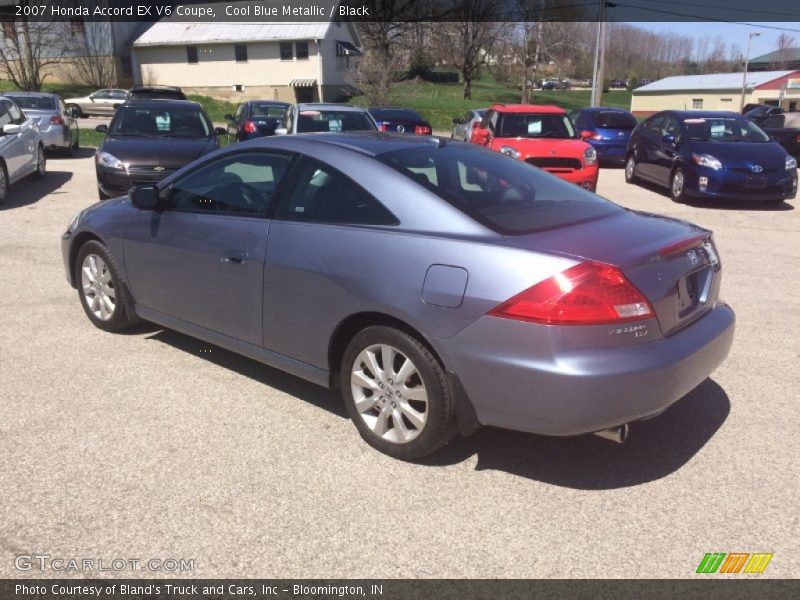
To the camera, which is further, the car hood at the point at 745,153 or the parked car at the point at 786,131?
the parked car at the point at 786,131

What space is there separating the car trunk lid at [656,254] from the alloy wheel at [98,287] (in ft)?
10.7

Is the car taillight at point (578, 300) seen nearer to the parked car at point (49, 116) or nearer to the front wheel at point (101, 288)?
the front wheel at point (101, 288)

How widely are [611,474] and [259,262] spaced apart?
2104 millimetres

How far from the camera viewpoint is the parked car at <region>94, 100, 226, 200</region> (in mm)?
10211

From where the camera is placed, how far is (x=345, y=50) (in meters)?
51.3

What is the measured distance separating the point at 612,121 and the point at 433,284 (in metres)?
17.6

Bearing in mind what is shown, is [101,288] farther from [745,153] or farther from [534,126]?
[745,153]

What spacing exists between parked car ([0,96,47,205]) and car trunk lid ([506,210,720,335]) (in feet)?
33.7

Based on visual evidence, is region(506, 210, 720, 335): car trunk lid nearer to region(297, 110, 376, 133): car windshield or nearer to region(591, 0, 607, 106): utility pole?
region(297, 110, 376, 133): car windshield

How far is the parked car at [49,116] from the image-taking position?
16936 mm

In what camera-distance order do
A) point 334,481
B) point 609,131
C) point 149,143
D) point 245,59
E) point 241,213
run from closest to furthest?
point 334,481 → point 241,213 → point 149,143 → point 609,131 → point 245,59

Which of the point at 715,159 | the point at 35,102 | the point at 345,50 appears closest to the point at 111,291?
the point at 715,159
